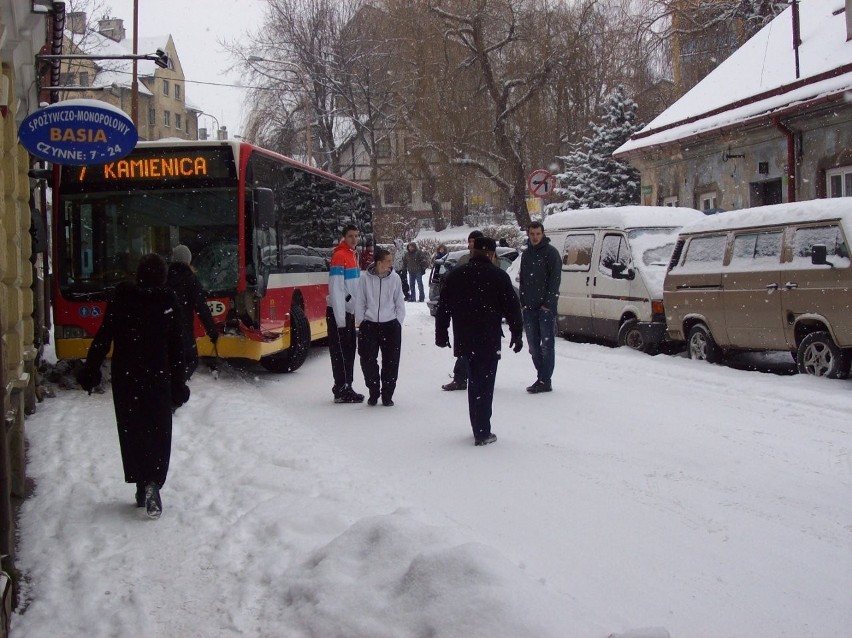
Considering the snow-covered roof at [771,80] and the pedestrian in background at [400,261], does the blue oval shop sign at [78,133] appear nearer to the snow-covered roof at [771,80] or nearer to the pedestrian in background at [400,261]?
the snow-covered roof at [771,80]

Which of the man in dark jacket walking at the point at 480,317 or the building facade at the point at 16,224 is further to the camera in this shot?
the man in dark jacket walking at the point at 480,317

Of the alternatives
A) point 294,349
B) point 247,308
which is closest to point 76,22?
point 294,349

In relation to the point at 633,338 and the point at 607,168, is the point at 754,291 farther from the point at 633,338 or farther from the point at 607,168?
the point at 607,168

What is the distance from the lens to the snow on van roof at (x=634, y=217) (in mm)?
15266

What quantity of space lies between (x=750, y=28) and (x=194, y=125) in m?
77.9

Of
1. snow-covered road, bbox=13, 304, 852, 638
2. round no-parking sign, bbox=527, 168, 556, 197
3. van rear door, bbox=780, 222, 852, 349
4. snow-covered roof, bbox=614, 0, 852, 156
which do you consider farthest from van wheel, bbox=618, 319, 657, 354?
→ snow-covered roof, bbox=614, 0, 852, 156

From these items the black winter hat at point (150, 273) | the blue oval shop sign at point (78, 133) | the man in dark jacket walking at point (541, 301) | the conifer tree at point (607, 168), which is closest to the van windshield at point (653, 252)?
the man in dark jacket walking at point (541, 301)

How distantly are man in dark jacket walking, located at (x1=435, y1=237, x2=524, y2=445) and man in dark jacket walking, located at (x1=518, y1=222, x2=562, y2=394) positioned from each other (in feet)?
7.86

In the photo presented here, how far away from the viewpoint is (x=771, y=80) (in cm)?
2188

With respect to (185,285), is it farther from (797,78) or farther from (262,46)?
(262,46)

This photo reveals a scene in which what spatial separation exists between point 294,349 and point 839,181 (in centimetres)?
1139

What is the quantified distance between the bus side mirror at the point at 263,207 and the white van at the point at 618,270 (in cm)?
463

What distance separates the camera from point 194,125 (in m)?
101

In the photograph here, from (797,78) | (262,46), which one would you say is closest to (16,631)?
(797,78)
